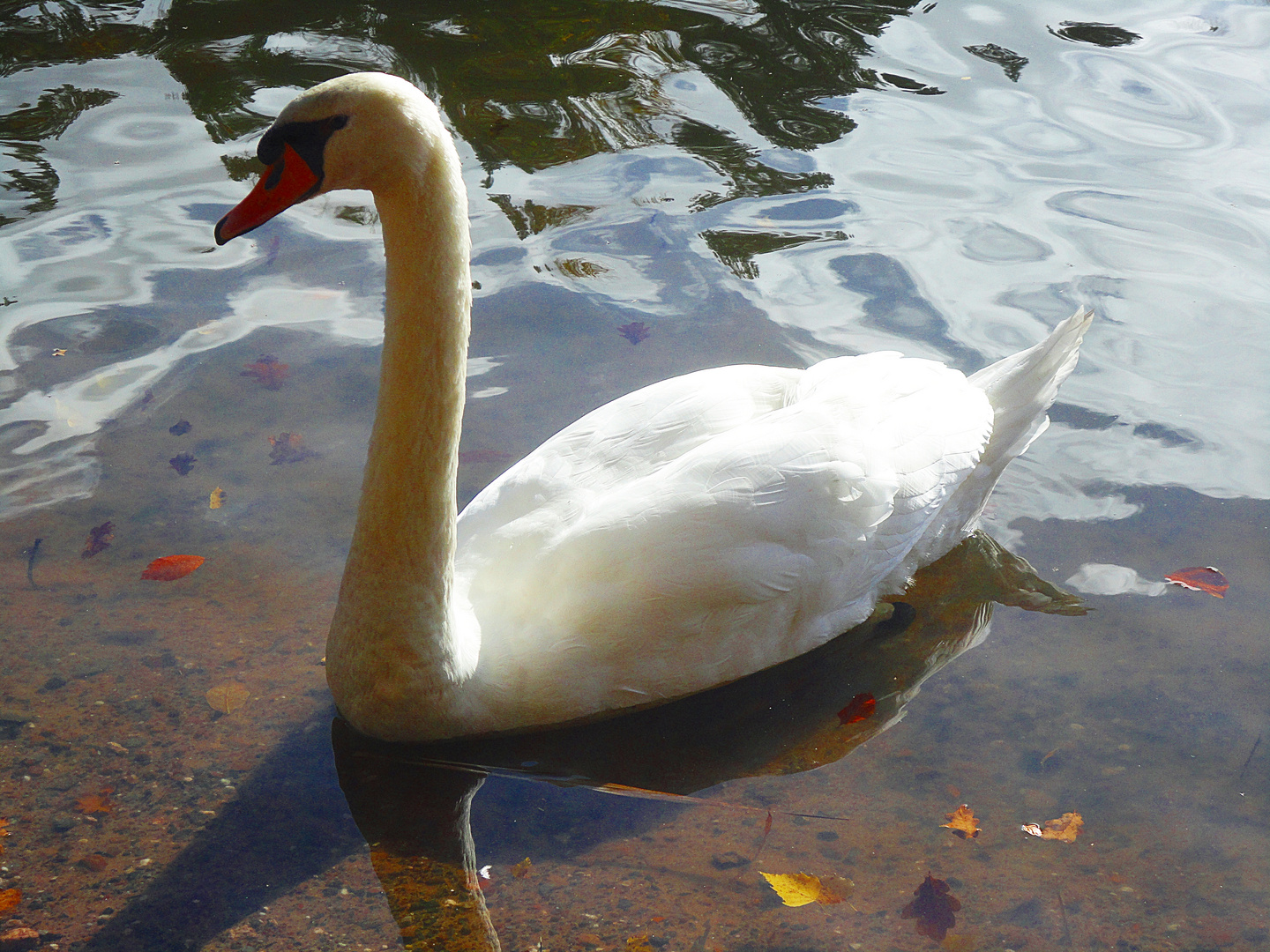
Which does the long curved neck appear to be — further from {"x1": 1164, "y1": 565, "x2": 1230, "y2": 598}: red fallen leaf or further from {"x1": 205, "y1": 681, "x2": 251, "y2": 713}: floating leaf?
{"x1": 1164, "y1": 565, "x2": 1230, "y2": 598}: red fallen leaf

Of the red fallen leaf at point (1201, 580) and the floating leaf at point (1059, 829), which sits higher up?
the red fallen leaf at point (1201, 580)

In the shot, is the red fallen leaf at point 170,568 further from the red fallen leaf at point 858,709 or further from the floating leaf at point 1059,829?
the floating leaf at point 1059,829

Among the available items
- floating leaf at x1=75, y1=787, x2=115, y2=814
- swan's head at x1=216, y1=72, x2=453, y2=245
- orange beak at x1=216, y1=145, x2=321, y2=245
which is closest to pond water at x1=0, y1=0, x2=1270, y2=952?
floating leaf at x1=75, y1=787, x2=115, y2=814

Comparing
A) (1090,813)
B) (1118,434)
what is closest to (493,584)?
(1090,813)

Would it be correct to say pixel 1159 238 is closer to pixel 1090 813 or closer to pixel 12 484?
pixel 1090 813

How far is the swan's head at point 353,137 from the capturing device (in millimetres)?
3068

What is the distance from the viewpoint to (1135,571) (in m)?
4.84

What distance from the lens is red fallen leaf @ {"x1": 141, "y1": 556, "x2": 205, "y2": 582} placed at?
4555 millimetres

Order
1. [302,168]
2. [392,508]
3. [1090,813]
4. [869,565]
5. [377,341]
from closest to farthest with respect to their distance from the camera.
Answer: [302,168]
[392,508]
[1090,813]
[869,565]
[377,341]

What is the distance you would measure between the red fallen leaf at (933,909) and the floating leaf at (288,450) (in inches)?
126

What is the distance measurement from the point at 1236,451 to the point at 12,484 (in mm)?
5478

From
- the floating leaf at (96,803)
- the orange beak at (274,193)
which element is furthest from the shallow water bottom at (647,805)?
the orange beak at (274,193)

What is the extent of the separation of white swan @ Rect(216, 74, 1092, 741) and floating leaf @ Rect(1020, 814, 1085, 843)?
0.99m

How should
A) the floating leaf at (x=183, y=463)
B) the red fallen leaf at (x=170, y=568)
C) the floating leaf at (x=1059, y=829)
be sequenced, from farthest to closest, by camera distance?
the floating leaf at (x=183, y=463)
the red fallen leaf at (x=170, y=568)
the floating leaf at (x=1059, y=829)
